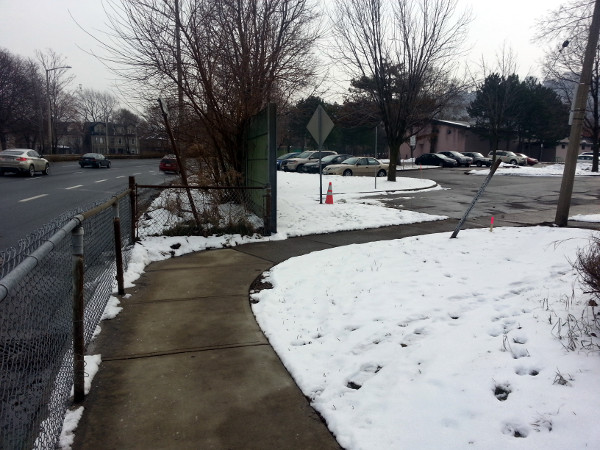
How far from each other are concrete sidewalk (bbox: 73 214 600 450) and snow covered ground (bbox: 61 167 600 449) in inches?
6.4

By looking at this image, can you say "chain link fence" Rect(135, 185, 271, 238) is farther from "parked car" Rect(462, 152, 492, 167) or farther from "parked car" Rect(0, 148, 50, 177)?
"parked car" Rect(462, 152, 492, 167)

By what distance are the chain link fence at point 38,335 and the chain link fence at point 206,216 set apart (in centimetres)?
444

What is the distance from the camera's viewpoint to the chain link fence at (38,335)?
2.04m

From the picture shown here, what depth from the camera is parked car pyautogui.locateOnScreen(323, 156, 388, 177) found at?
28875mm

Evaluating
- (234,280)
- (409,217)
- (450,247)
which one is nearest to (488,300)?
(450,247)

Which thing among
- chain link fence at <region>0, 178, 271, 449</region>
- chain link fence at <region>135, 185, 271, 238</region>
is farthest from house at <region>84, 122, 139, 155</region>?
chain link fence at <region>0, 178, 271, 449</region>

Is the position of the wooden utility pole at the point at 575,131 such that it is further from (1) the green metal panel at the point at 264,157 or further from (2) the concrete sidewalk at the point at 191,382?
(2) the concrete sidewalk at the point at 191,382

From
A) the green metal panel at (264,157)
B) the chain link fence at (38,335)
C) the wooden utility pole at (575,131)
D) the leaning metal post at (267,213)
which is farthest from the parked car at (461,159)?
the chain link fence at (38,335)

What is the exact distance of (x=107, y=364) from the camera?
12.2 ft

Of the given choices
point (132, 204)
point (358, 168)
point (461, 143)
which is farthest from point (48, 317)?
point (461, 143)

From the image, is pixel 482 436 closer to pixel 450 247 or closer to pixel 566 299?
pixel 566 299

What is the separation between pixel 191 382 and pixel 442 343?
2052mm

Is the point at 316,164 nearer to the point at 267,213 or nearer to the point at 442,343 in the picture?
the point at 267,213

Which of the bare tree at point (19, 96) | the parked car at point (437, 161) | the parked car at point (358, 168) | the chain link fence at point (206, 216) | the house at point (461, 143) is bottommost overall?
the chain link fence at point (206, 216)
